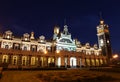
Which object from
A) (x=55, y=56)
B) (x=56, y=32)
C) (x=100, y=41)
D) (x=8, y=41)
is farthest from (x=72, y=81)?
(x=100, y=41)

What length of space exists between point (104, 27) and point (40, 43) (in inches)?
1896

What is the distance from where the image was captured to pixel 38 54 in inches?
1891

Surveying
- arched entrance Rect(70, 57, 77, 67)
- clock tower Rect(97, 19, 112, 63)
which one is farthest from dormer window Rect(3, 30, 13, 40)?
clock tower Rect(97, 19, 112, 63)

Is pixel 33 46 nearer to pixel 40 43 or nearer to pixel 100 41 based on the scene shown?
pixel 40 43

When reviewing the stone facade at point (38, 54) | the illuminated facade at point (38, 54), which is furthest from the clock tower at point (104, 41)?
the stone facade at point (38, 54)

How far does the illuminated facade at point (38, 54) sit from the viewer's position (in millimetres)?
43594

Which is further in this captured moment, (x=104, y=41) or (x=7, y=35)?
(x=104, y=41)

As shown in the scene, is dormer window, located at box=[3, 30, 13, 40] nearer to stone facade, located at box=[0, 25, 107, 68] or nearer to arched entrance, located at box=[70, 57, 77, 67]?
stone facade, located at box=[0, 25, 107, 68]

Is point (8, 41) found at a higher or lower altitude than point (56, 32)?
lower

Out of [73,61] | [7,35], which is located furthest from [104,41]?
[7,35]

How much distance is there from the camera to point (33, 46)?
5466 cm

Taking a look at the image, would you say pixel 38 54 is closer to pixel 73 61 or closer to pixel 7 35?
pixel 7 35

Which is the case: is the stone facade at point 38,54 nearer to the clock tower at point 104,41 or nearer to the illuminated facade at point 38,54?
the illuminated facade at point 38,54

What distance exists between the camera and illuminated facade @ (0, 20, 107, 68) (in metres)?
43.6
